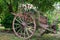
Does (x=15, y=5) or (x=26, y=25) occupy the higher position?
(x=15, y=5)

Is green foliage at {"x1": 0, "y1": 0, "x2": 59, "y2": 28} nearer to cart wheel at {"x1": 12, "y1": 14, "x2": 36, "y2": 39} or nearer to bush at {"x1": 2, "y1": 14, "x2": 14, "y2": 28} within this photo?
bush at {"x1": 2, "y1": 14, "x2": 14, "y2": 28}

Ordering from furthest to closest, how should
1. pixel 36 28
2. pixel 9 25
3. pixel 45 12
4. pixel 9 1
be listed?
pixel 9 25 < pixel 45 12 < pixel 36 28 < pixel 9 1

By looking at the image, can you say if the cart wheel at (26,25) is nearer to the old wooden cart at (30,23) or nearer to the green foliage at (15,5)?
the old wooden cart at (30,23)

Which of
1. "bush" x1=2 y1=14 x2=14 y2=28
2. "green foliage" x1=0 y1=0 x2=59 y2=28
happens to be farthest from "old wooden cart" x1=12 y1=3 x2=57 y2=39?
"bush" x1=2 y1=14 x2=14 y2=28

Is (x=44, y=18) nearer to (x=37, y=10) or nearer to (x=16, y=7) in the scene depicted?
(x=37, y=10)

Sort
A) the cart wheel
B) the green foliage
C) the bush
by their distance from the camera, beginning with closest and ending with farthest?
the green foliage → the cart wheel → the bush

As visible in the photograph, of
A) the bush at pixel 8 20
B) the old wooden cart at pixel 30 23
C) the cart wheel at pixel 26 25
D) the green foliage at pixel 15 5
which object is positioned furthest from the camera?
the bush at pixel 8 20

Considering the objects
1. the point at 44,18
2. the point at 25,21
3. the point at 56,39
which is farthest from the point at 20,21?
the point at 56,39

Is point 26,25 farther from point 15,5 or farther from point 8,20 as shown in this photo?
point 8,20

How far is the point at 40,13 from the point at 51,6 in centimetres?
53

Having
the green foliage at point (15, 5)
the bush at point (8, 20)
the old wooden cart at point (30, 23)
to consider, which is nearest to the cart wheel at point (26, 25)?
the old wooden cart at point (30, 23)

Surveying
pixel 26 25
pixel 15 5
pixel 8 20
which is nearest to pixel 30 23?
pixel 26 25

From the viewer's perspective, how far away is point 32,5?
335 inches

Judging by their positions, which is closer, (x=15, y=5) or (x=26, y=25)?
(x=26, y=25)
